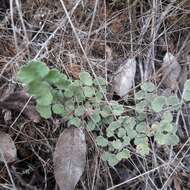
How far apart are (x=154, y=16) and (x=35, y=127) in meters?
0.66

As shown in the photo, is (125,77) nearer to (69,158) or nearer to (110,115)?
(110,115)

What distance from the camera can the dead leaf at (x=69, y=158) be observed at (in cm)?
154

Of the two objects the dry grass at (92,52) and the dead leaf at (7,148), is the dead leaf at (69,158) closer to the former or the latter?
the dry grass at (92,52)

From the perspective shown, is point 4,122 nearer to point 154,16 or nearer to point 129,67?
point 129,67

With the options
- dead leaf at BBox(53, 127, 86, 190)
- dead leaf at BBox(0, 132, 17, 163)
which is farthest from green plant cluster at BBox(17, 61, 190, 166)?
dead leaf at BBox(0, 132, 17, 163)

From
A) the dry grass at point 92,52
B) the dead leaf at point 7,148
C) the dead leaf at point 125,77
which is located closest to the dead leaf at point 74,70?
the dry grass at point 92,52

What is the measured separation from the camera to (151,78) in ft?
5.62

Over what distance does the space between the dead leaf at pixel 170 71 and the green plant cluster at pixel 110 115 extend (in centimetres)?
12

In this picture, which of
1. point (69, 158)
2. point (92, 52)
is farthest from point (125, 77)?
point (69, 158)

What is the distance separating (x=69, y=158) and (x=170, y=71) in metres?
0.54

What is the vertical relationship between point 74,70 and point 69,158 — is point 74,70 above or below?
above

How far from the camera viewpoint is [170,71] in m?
1.74

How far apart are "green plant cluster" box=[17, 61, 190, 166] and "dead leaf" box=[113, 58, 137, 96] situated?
0.27 feet

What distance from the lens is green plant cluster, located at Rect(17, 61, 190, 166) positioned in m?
1.55
